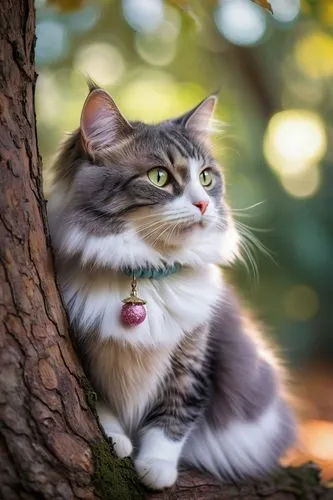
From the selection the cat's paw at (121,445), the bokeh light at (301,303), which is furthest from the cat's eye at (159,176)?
the bokeh light at (301,303)

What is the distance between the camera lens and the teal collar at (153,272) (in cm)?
137

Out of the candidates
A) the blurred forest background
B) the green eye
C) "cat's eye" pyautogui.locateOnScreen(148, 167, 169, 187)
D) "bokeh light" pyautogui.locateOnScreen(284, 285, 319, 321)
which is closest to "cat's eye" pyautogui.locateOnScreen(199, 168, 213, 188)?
the green eye

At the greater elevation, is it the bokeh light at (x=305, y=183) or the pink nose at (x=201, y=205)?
the bokeh light at (x=305, y=183)

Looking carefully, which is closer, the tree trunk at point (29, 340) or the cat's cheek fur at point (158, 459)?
the tree trunk at point (29, 340)

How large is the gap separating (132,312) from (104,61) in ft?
13.6

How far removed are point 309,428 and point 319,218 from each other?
1517mm

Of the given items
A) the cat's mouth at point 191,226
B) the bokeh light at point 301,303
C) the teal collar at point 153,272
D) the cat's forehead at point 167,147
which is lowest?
the bokeh light at point 301,303

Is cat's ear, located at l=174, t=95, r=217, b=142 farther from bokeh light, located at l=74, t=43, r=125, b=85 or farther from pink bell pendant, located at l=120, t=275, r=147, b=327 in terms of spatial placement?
bokeh light, located at l=74, t=43, r=125, b=85

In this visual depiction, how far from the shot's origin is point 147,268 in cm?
138

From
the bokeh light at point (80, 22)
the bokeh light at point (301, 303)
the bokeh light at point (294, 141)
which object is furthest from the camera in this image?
the bokeh light at point (301, 303)

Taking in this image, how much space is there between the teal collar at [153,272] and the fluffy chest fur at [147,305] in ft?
0.04

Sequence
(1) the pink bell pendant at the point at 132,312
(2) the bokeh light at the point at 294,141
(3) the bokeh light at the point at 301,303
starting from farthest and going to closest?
(3) the bokeh light at the point at 301,303 → (2) the bokeh light at the point at 294,141 → (1) the pink bell pendant at the point at 132,312

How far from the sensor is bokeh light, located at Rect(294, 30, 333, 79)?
3.90 metres

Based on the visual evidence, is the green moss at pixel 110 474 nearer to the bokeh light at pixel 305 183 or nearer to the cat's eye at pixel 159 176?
the cat's eye at pixel 159 176
